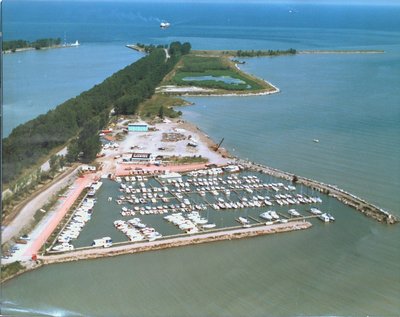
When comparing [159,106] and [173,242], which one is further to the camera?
[159,106]

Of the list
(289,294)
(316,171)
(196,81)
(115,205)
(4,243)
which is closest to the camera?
(289,294)

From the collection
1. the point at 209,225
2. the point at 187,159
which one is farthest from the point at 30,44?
the point at 209,225

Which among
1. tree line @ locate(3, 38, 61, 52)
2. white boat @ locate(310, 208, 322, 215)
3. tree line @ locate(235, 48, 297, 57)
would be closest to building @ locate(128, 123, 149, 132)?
white boat @ locate(310, 208, 322, 215)

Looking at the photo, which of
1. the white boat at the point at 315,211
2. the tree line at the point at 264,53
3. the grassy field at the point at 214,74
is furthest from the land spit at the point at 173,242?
the tree line at the point at 264,53

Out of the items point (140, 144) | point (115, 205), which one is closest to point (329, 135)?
point (140, 144)

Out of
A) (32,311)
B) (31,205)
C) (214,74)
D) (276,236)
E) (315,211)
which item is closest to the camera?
(32,311)

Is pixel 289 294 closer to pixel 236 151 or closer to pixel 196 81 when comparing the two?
pixel 236 151

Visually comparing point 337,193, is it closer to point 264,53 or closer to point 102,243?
point 102,243

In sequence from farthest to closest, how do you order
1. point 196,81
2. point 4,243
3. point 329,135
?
point 196,81 → point 329,135 → point 4,243
